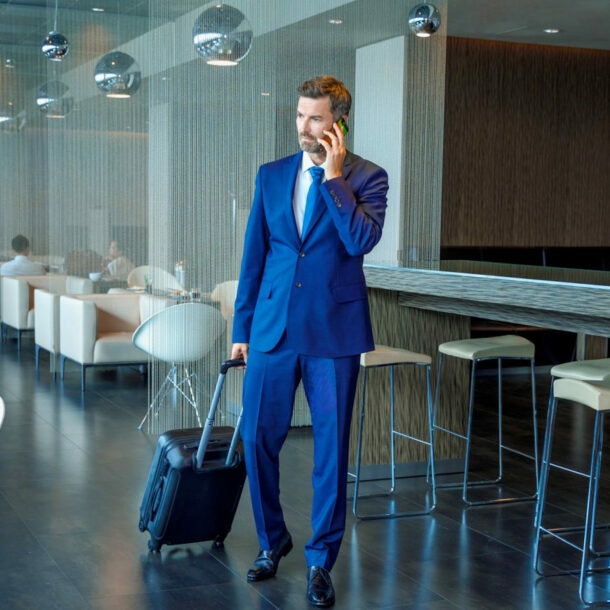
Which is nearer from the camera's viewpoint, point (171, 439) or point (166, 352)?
point (171, 439)

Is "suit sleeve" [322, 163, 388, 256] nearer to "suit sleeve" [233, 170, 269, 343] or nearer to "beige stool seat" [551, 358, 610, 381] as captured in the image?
"suit sleeve" [233, 170, 269, 343]

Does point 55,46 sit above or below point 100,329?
above

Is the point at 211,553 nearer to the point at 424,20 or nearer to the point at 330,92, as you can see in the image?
the point at 330,92

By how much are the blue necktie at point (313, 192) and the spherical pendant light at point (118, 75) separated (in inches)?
150

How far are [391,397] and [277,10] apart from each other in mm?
2511

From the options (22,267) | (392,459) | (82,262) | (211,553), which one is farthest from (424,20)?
(22,267)

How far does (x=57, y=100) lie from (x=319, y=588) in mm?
5945

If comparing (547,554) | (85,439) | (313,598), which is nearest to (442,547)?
(547,554)

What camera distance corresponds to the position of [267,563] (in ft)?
12.0

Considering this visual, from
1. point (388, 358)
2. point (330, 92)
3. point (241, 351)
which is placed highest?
point (330, 92)

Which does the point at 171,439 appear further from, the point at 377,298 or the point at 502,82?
the point at 502,82

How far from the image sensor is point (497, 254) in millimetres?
9422

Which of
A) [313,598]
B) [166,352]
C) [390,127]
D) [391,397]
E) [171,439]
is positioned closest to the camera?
[313,598]

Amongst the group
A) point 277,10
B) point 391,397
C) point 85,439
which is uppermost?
point 277,10
